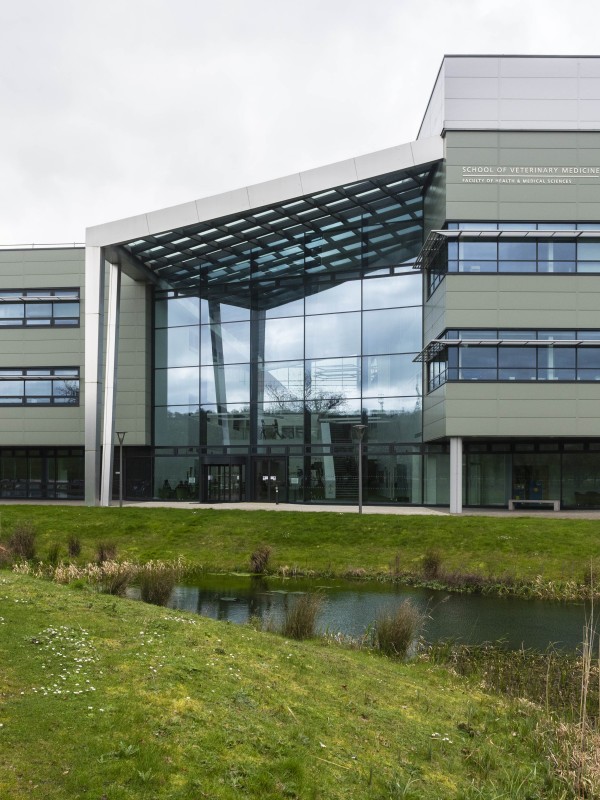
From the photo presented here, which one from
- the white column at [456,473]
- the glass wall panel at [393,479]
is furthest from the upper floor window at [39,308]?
the white column at [456,473]

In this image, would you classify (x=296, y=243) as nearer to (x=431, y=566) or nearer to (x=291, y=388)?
(x=291, y=388)

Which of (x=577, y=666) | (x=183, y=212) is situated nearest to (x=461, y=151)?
(x=183, y=212)

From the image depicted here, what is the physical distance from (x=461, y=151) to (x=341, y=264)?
7.90 metres

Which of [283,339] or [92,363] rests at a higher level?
[283,339]

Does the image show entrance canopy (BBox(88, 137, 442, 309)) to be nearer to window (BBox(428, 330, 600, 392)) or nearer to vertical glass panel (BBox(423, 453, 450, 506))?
window (BBox(428, 330, 600, 392))

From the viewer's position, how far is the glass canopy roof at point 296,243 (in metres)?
29.3

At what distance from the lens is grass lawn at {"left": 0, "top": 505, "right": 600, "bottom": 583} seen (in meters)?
18.8

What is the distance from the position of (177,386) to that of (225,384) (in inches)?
102

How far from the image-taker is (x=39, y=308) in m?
37.4

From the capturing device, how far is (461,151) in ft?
89.1

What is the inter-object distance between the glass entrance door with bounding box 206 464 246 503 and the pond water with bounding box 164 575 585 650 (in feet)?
52.2

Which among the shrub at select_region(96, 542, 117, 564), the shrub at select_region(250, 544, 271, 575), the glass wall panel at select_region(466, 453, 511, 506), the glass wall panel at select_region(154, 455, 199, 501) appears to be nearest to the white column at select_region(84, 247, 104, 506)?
the glass wall panel at select_region(154, 455, 199, 501)

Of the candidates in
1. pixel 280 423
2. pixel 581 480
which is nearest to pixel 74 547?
pixel 280 423

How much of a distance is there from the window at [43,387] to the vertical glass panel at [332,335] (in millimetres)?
12081
